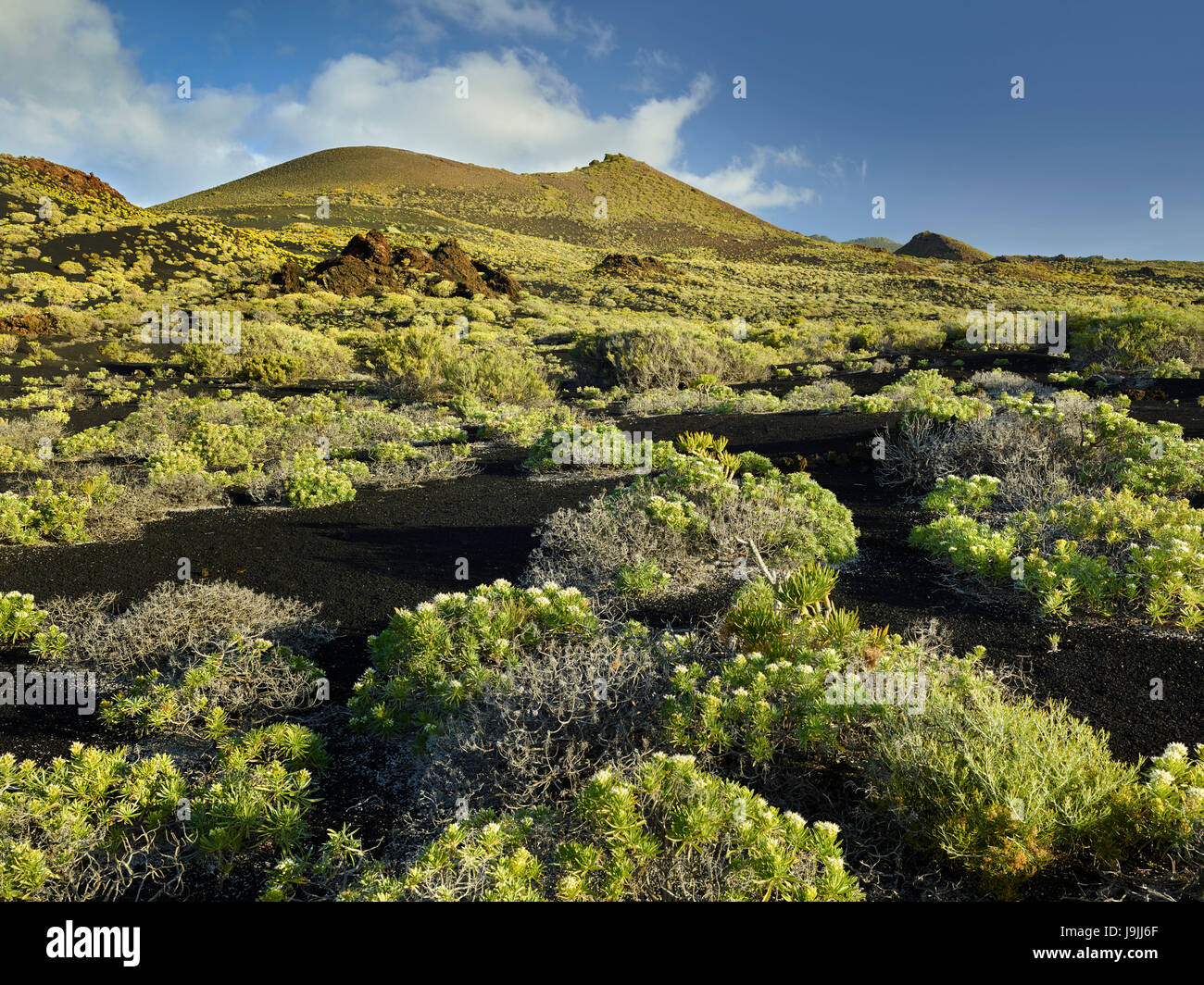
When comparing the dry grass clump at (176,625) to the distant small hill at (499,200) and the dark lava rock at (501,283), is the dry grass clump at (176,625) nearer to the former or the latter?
the dark lava rock at (501,283)

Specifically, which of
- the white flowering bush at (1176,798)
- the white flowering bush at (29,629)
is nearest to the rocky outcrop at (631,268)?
the white flowering bush at (29,629)

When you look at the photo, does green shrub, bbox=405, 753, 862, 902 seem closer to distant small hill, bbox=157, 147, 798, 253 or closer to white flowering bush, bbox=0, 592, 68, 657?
white flowering bush, bbox=0, 592, 68, 657

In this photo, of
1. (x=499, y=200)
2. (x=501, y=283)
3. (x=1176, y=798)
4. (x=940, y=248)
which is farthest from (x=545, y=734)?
(x=940, y=248)

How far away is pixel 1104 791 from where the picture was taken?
7.19 ft

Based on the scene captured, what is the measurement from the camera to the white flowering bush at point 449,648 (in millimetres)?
3168

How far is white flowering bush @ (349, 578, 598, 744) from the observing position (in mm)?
3168

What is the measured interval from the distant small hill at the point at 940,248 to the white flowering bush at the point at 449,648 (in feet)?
263

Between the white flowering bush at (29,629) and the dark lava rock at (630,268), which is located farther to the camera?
the dark lava rock at (630,268)

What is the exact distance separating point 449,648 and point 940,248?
3471 inches

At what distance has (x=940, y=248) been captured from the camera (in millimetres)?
76000
